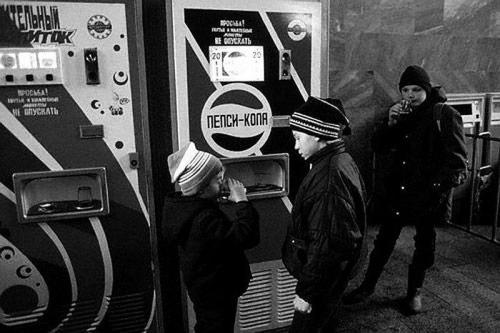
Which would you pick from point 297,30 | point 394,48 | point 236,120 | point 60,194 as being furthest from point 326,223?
point 394,48

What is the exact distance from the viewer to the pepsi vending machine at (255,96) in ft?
7.23

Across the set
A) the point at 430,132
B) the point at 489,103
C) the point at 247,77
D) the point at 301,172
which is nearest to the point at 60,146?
the point at 247,77

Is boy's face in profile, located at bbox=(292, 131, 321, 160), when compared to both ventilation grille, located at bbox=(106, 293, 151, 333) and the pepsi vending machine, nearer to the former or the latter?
the pepsi vending machine

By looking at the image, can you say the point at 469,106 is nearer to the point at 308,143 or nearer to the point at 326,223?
the point at 308,143

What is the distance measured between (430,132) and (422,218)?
1.74ft

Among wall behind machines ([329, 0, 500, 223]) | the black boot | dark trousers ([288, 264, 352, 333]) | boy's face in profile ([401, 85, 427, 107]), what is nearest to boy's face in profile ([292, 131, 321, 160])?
dark trousers ([288, 264, 352, 333])

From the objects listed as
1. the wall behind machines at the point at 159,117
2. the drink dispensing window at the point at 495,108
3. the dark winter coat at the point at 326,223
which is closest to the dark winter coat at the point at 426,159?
the dark winter coat at the point at 326,223

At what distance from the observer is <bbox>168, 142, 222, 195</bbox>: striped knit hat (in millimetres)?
1793

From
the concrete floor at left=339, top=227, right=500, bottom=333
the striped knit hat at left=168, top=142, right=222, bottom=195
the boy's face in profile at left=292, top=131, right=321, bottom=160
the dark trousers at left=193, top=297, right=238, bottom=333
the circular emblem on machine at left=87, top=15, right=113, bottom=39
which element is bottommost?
the concrete floor at left=339, top=227, right=500, bottom=333

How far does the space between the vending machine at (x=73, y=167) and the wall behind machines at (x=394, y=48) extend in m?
2.62

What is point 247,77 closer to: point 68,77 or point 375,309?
point 68,77

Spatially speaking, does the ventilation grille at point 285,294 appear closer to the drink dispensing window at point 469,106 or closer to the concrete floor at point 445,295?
the concrete floor at point 445,295

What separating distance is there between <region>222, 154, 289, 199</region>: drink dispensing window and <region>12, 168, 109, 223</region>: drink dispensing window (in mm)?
672

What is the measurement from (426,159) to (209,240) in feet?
5.28
